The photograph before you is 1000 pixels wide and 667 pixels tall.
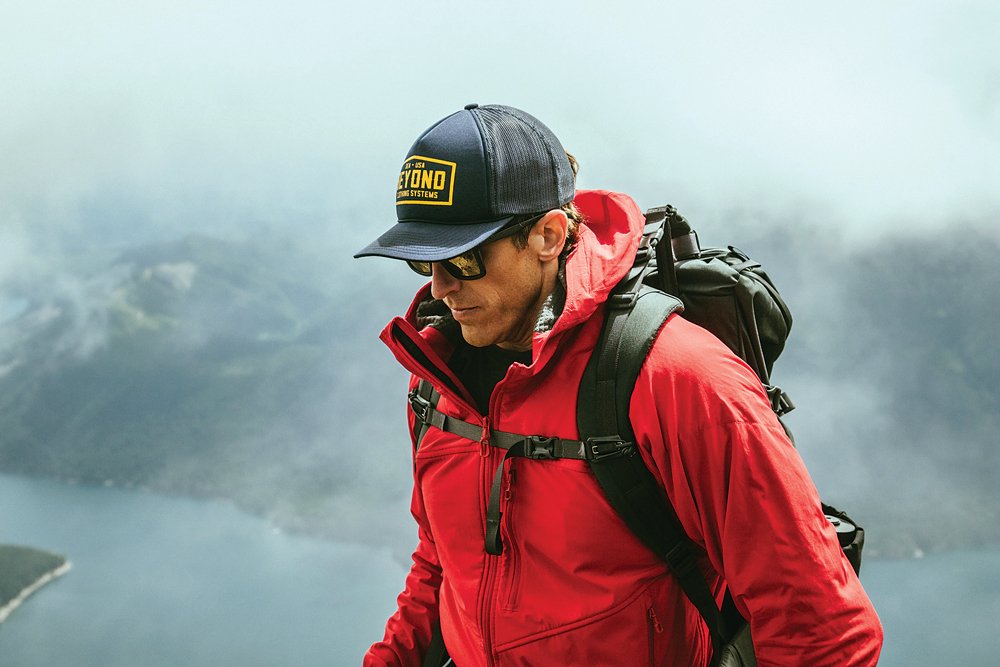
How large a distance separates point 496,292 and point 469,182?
15 cm

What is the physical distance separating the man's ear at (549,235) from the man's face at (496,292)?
0.01m

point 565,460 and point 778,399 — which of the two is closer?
point 565,460

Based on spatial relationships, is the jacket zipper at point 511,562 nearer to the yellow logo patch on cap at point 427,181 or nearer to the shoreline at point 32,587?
the yellow logo patch on cap at point 427,181

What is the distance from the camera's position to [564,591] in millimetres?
1059

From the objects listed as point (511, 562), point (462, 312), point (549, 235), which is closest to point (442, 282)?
point (462, 312)

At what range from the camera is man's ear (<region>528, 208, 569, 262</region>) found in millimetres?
1066

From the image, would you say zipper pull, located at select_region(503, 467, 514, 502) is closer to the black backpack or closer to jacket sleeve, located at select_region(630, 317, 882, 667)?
the black backpack

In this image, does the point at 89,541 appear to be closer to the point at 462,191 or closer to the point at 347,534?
the point at 347,534

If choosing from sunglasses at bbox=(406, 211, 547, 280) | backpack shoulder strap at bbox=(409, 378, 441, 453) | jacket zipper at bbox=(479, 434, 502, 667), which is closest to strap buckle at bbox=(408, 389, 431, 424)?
backpack shoulder strap at bbox=(409, 378, 441, 453)

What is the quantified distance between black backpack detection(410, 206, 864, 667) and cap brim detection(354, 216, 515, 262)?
184 mm

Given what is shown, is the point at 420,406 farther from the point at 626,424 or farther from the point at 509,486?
the point at 626,424

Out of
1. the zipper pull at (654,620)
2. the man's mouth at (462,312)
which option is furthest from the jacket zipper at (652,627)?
the man's mouth at (462,312)

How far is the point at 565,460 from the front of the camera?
1.03 metres

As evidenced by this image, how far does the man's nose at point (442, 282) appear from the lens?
1.08 metres
